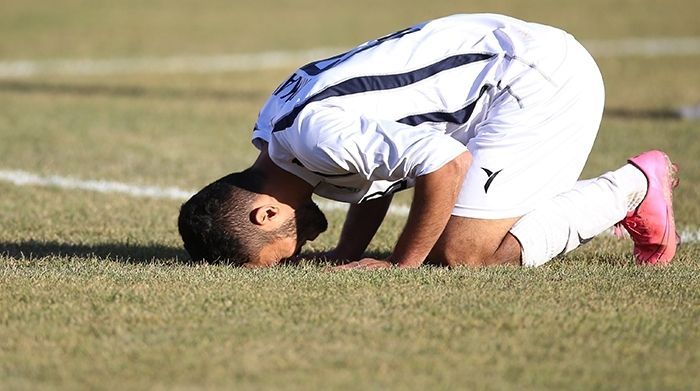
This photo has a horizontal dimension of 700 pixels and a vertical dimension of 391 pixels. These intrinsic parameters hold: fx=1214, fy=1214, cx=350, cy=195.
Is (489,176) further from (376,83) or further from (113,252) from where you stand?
(113,252)

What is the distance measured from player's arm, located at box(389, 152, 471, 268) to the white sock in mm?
501

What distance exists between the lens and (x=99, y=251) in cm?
633

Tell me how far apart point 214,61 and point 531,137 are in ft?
34.6

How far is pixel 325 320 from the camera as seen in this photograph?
4.57 meters

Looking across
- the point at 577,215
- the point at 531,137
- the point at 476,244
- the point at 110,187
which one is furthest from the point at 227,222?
the point at 110,187

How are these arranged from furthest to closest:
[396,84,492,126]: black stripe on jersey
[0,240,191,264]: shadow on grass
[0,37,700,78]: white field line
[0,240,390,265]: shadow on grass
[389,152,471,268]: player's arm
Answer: [0,37,700,78]: white field line, [0,240,191,264]: shadow on grass, [0,240,390,265]: shadow on grass, [396,84,492,126]: black stripe on jersey, [389,152,471,268]: player's arm

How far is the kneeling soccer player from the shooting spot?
5.07 meters

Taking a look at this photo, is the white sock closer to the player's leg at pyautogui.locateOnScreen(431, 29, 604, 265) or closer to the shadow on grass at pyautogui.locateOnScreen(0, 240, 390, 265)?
the player's leg at pyautogui.locateOnScreen(431, 29, 604, 265)

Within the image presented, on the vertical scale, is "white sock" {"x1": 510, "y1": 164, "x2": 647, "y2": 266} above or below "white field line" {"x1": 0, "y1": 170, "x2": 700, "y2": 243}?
above

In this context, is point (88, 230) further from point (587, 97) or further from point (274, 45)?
point (274, 45)

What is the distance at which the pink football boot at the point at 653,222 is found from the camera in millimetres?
5844

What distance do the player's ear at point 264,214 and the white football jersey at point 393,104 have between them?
0.19 metres

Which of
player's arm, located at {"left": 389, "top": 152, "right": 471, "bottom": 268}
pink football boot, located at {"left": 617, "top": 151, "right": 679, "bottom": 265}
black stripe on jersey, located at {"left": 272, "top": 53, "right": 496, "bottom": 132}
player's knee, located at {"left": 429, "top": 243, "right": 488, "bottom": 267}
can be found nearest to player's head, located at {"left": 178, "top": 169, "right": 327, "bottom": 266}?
black stripe on jersey, located at {"left": 272, "top": 53, "right": 496, "bottom": 132}

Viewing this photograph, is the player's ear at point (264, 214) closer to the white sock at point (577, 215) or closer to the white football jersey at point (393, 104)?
the white football jersey at point (393, 104)
